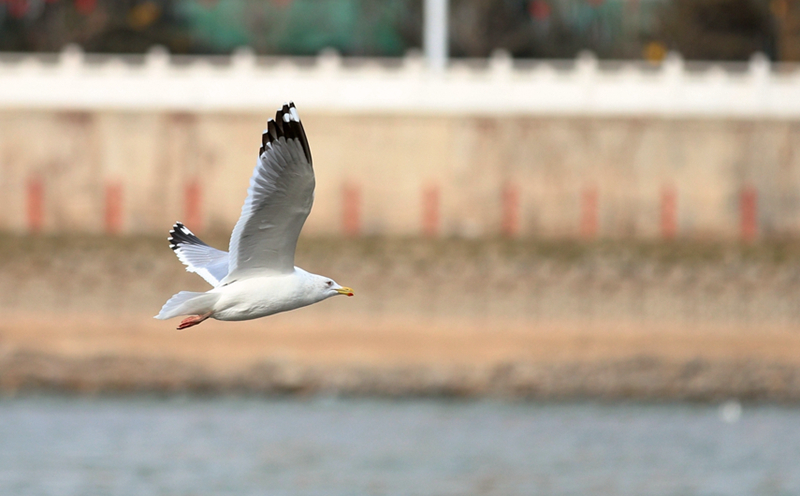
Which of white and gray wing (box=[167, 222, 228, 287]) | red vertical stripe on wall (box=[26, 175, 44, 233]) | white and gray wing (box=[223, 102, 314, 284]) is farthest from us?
red vertical stripe on wall (box=[26, 175, 44, 233])

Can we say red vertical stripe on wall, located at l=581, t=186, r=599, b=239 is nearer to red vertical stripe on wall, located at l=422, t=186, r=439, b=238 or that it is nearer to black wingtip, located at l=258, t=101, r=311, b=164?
red vertical stripe on wall, located at l=422, t=186, r=439, b=238

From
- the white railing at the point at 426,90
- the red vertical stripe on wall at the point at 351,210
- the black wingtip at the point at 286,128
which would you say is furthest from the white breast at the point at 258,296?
the red vertical stripe on wall at the point at 351,210

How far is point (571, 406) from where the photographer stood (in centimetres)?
3516

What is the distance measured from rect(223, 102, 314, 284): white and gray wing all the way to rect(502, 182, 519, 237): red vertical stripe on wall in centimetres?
2949

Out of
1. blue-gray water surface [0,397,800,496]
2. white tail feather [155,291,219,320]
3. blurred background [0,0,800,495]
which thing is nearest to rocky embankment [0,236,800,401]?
blurred background [0,0,800,495]

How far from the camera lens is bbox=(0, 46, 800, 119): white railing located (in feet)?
131

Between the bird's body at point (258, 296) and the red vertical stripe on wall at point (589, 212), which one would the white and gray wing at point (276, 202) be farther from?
the red vertical stripe on wall at point (589, 212)

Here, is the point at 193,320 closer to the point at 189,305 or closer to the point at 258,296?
the point at 189,305

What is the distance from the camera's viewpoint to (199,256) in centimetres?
1278

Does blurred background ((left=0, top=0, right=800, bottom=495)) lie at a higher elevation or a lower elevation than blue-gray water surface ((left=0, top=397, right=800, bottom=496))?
higher

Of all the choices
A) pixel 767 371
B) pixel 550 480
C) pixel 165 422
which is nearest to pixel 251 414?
pixel 165 422

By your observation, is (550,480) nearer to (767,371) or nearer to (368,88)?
(767,371)

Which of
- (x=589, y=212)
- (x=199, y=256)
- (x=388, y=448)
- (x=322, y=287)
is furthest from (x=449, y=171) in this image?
(x=322, y=287)

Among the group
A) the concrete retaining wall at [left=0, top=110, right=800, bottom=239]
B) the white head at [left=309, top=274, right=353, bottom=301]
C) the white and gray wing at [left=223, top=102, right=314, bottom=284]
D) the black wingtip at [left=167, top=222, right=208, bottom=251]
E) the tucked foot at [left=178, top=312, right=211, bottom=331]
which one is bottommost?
the concrete retaining wall at [left=0, top=110, right=800, bottom=239]
